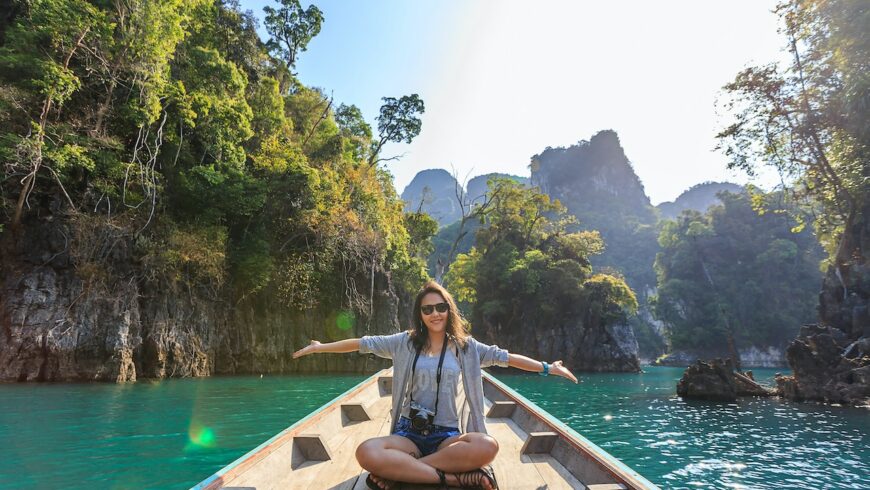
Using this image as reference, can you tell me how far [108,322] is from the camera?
13125mm

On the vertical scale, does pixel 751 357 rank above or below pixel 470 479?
below

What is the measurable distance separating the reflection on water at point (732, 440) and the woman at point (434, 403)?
4.13m

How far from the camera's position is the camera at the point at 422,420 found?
2.63m

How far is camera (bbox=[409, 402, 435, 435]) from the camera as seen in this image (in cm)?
263

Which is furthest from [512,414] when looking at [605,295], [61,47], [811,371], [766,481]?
[605,295]

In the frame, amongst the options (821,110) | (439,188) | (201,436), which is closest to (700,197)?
(439,188)

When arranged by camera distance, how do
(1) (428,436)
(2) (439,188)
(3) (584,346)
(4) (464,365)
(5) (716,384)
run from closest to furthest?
(1) (428,436) → (4) (464,365) → (5) (716,384) → (3) (584,346) → (2) (439,188)

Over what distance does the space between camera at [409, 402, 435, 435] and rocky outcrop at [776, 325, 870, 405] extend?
15536 mm

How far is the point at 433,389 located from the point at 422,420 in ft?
0.63

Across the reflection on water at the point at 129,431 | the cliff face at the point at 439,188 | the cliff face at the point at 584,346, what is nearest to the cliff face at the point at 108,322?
the reflection on water at the point at 129,431

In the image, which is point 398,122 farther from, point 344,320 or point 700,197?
point 700,197

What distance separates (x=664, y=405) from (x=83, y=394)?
14.8 metres

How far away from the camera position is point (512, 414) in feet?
15.6

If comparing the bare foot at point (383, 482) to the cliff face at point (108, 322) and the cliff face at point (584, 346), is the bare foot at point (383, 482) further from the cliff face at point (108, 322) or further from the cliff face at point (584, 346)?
the cliff face at point (584, 346)
